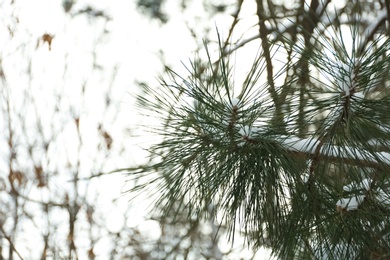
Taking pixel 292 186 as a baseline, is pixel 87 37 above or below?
above

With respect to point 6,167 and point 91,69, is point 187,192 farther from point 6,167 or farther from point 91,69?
point 91,69

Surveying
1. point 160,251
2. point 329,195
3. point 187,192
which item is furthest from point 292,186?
point 160,251

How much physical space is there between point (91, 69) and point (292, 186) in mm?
3250

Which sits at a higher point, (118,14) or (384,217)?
(118,14)

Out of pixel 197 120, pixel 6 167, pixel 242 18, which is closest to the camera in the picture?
pixel 197 120

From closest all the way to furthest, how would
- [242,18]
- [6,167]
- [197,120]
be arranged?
[197,120]
[242,18]
[6,167]

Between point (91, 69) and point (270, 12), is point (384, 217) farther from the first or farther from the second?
point (91, 69)

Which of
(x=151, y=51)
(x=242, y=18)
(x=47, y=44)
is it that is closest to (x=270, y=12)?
(x=242, y=18)

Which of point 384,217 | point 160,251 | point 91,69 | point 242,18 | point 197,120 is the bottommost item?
point 384,217

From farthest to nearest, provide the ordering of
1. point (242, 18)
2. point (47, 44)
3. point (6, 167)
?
point (47, 44)
point (6, 167)
point (242, 18)

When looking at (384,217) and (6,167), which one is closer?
(384,217)

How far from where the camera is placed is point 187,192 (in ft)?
5.11

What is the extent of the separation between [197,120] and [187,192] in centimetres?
17

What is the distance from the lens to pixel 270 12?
3209 mm
